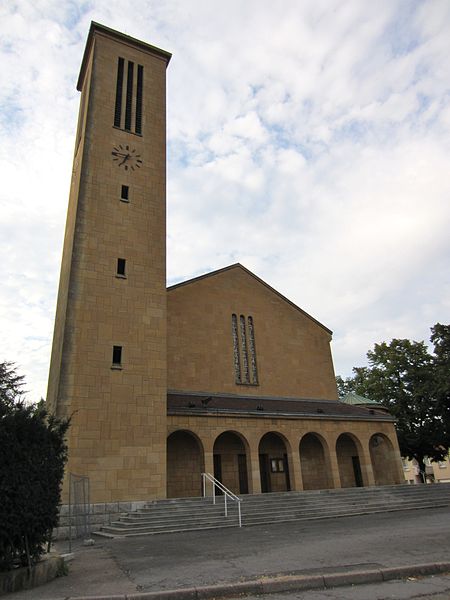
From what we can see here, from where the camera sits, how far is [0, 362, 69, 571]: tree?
739cm

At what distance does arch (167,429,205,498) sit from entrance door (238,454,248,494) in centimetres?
251

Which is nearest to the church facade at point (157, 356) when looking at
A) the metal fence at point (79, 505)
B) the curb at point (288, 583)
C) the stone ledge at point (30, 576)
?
the metal fence at point (79, 505)

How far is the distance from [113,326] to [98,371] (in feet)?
7.23

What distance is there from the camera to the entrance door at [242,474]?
2317 centimetres

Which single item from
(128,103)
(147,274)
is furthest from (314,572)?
(128,103)

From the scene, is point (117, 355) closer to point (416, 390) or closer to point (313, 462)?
point (313, 462)

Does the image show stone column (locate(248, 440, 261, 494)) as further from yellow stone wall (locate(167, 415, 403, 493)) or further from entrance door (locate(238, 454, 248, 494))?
entrance door (locate(238, 454, 248, 494))

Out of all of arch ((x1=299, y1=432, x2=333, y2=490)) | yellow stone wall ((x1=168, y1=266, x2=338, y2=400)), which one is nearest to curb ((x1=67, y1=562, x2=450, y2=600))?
arch ((x1=299, y1=432, x2=333, y2=490))

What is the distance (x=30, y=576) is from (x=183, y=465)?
15066mm

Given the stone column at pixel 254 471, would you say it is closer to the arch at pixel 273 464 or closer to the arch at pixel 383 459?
the arch at pixel 273 464

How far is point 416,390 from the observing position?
33969mm

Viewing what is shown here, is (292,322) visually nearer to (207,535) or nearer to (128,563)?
(207,535)

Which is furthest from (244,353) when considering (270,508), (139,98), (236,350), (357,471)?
(139,98)

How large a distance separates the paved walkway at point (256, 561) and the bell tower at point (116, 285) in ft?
18.7
